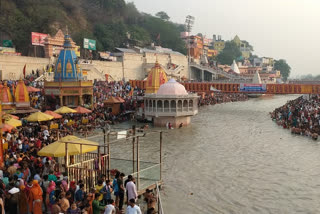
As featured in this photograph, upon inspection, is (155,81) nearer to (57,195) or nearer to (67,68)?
(67,68)

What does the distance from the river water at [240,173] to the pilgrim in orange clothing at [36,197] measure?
4.20 meters

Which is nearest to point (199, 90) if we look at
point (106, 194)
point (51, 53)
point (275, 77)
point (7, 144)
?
point (51, 53)

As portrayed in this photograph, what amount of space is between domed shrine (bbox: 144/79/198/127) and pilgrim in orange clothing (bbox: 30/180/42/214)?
815 inches

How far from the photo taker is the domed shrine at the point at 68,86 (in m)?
30.1

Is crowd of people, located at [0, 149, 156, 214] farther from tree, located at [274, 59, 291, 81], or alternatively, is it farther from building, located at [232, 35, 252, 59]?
building, located at [232, 35, 252, 59]

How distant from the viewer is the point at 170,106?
29.2 meters

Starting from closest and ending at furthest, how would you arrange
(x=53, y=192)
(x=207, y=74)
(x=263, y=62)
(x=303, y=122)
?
(x=53, y=192) < (x=303, y=122) < (x=207, y=74) < (x=263, y=62)

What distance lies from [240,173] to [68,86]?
1857 cm

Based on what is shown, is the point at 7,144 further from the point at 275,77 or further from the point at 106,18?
the point at 275,77

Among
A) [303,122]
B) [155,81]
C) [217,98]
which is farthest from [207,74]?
[303,122]

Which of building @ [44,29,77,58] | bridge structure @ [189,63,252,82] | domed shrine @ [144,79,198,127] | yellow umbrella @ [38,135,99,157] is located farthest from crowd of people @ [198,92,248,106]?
yellow umbrella @ [38,135,99,157]

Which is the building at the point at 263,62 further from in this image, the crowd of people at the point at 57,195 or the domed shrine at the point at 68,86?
the crowd of people at the point at 57,195

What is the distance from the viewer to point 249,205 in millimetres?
12070

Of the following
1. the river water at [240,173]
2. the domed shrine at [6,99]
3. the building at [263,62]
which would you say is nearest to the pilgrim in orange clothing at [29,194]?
the river water at [240,173]
